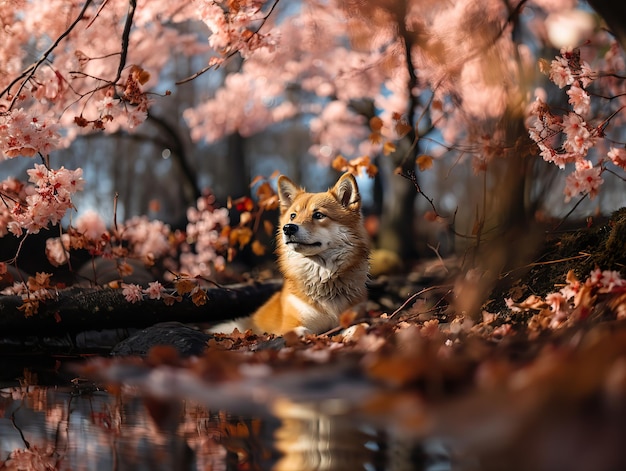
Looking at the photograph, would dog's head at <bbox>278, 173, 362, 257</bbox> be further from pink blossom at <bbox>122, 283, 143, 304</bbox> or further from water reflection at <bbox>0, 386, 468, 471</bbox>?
water reflection at <bbox>0, 386, 468, 471</bbox>

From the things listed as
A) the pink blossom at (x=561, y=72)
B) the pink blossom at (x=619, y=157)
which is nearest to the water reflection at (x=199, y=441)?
the pink blossom at (x=619, y=157)

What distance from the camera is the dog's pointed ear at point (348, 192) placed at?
13.3 ft

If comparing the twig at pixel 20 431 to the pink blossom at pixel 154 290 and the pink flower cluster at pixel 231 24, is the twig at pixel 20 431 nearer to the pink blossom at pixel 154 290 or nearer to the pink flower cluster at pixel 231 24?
the pink blossom at pixel 154 290

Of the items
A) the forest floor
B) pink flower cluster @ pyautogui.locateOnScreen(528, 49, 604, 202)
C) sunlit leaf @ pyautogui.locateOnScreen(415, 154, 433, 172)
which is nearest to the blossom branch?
the forest floor

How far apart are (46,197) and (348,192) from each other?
190cm

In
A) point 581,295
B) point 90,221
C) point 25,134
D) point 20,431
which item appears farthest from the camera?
point 90,221

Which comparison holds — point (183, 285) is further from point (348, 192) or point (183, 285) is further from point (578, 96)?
point (578, 96)

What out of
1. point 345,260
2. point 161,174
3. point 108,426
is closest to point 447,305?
point 345,260

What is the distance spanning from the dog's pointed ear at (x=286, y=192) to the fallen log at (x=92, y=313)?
1.04m

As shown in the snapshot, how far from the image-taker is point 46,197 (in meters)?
3.61

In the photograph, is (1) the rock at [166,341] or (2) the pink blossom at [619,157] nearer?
(2) the pink blossom at [619,157]

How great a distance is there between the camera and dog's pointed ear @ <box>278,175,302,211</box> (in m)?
4.30

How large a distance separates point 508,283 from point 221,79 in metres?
14.6

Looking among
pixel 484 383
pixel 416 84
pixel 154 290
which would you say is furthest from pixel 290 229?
pixel 416 84
